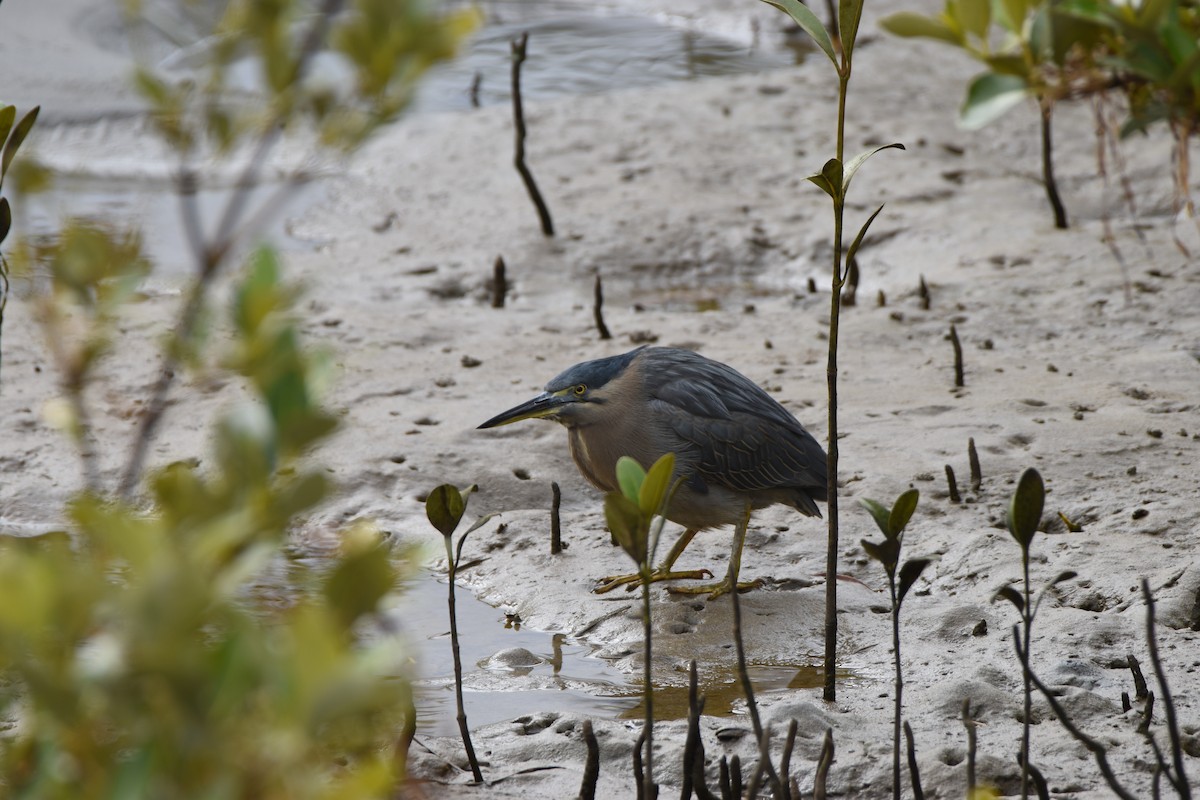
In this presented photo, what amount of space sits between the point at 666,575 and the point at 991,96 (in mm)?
2468

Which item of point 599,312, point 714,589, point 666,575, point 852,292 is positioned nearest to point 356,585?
point 714,589

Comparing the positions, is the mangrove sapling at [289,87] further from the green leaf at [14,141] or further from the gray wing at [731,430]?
the gray wing at [731,430]

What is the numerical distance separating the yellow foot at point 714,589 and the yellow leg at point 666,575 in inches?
4.0

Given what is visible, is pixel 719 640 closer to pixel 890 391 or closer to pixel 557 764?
pixel 557 764

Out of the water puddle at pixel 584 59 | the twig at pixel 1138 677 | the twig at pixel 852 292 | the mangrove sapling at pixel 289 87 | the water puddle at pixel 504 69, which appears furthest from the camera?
the water puddle at pixel 584 59

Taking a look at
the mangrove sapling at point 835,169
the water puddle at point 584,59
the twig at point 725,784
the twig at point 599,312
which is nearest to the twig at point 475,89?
the water puddle at point 584,59

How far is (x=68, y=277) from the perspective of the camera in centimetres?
153

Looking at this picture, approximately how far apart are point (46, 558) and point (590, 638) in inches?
131

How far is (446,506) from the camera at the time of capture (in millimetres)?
2865

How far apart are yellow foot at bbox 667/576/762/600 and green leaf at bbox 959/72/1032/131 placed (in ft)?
7.28

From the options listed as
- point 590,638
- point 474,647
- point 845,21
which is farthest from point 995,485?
point 845,21

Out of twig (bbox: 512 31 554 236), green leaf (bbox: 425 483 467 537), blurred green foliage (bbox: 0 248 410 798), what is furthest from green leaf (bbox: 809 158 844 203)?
twig (bbox: 512 31 554 236)

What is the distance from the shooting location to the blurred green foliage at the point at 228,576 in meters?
1.02

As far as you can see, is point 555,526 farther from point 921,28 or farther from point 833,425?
point 921,28
